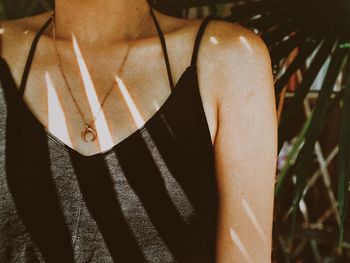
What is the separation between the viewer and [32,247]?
2.56ft

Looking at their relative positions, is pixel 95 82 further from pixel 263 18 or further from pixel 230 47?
pixel 263 18

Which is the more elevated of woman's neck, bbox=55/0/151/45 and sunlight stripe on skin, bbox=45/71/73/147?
woman's neck, bbox=55/0/151/45

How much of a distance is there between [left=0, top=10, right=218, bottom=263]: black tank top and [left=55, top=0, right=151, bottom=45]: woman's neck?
0.55ft

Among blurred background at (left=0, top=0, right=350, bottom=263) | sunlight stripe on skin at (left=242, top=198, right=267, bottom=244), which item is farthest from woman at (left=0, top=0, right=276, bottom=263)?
blurred background at (left=0, top=0, right=350, bottom=263)

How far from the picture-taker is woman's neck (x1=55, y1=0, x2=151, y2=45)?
833mm

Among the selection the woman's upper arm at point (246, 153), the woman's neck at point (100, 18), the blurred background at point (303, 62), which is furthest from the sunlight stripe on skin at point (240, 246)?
the woman's neck at point (100, 18)

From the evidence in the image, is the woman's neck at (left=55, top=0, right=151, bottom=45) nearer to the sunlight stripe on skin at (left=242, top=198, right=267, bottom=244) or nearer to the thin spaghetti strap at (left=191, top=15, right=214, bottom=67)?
the thin spaghetti strap at (left=191, top=15, right=214, bottom=67)

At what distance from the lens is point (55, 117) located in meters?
0.81

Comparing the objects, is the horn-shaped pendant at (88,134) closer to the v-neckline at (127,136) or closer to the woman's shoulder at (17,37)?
the v-neckline at (127,136)

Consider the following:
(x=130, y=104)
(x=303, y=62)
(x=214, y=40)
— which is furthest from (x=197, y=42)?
(x=303, y=62)

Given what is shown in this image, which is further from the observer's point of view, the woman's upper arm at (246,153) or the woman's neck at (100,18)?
the woman's neck at (100,18)

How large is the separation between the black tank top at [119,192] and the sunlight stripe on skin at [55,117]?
3cm

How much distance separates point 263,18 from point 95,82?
0.52m

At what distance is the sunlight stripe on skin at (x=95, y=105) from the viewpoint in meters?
0.78
